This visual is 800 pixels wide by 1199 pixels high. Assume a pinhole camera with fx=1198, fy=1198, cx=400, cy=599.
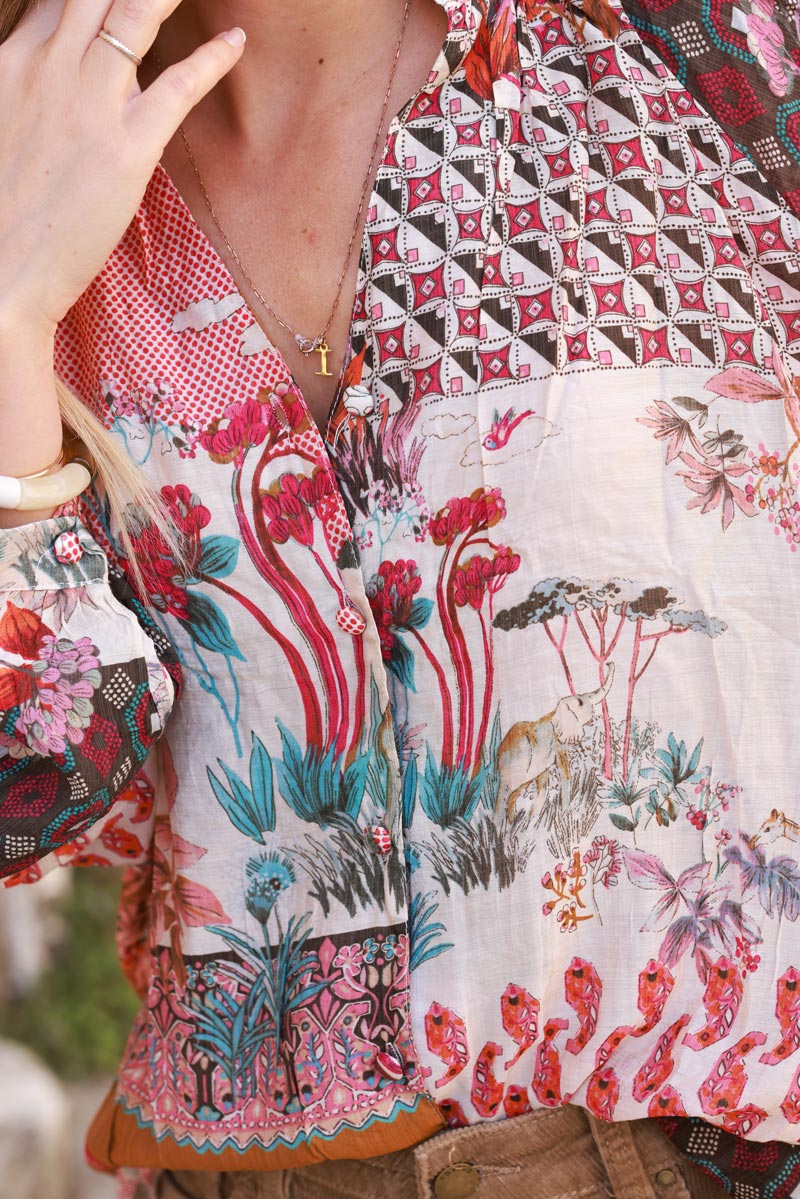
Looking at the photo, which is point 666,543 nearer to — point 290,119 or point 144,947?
point 290,119

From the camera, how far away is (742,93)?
1.18 m

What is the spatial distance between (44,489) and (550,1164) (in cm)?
87

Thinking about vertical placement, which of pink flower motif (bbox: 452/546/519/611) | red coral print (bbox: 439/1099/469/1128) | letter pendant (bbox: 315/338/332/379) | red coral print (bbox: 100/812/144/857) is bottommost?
red coral print (bbox: 439/1099/469/1128)

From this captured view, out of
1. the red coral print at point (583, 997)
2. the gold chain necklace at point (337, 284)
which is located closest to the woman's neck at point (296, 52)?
the gold chain necklace at point (337, 284)

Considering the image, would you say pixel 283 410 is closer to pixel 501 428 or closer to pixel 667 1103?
pixel 501 428

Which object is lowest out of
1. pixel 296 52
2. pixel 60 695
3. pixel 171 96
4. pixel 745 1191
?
pixel 745 1191

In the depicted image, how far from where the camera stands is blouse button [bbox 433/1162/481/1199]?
4.03ft

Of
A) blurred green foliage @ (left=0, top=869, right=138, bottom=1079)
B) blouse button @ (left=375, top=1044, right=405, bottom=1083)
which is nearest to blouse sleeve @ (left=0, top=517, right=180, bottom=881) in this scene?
blouse button @ (left=375, top=1044, right=405, bottom=1083)

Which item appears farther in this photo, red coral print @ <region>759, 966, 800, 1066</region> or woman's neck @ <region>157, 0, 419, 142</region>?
woman's neck @ <region>157, 0, 419, 142</region>

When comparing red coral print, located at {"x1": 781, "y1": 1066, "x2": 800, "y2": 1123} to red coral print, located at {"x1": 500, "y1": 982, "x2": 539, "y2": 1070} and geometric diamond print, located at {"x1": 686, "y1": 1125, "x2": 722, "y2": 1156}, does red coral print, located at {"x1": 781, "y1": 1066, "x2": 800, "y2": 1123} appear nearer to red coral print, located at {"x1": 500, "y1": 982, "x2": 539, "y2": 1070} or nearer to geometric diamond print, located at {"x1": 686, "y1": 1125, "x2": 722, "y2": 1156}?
geometric diamond print, located at {"x1": 686, "y1": 1125, "x2": 722, "y2": 1156}

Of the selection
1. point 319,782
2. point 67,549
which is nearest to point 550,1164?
point 319,782

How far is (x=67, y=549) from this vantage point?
1.21 meters

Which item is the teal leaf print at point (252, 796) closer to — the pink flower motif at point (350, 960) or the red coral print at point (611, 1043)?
the pink flower motif at point (350, 960)

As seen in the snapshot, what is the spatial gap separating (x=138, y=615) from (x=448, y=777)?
1.20 ft
